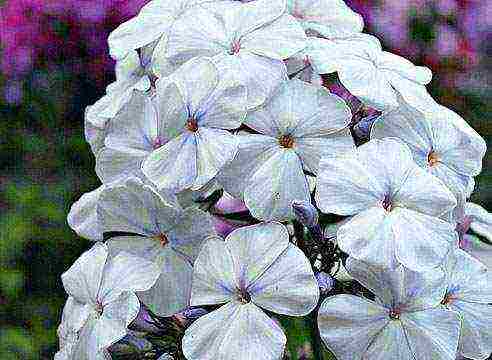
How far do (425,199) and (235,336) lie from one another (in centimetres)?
17

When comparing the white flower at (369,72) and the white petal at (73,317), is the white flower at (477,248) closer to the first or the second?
the white flower at (369,72)

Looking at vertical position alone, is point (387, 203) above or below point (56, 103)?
above

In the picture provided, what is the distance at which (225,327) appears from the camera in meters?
0.76

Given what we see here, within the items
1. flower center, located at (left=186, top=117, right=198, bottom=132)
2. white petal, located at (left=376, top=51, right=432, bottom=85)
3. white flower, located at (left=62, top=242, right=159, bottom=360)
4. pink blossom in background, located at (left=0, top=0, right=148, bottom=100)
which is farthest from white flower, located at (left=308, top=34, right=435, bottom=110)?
pink blossom in background, located at (left=0, top=0, right=148, bottom=100)

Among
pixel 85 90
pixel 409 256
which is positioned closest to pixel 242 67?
pixel 409 256

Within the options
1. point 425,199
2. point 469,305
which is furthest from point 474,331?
point 425,199

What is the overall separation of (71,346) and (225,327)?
16 cm

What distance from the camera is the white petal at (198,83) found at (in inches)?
31.9

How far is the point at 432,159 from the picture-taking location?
833 mm

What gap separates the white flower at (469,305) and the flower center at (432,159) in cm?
7

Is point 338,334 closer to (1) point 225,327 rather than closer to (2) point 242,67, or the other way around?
(1) point 225,327

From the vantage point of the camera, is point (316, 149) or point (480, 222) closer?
point (316, 149)

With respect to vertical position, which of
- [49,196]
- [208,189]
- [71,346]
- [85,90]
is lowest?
[49,196]

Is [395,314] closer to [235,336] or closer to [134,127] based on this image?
[235,336]
